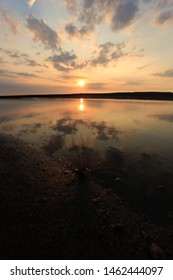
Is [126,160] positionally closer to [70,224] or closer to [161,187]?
[161,187]

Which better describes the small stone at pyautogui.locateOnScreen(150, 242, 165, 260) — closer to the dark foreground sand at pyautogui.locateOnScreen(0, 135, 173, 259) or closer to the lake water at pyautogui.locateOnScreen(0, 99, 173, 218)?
the dark foreground sand at pyautogui.locateOnScreen(0, 135, 173, 259)

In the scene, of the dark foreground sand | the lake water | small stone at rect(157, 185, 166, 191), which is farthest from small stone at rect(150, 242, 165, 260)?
small stone at rect(157, 185, 166, 191)

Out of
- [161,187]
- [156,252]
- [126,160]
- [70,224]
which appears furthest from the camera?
[126,160]

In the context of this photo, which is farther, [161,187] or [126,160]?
[126,160]

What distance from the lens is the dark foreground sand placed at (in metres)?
4.74

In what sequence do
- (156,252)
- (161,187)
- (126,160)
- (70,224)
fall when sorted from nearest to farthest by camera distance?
(156,252), (70,224), (161,187), (126,160)

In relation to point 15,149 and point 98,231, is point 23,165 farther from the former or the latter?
point 98,231

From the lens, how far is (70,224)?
5680 mm

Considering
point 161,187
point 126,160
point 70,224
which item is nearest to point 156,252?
point 70,224

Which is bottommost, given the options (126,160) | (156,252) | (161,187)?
(156,252)

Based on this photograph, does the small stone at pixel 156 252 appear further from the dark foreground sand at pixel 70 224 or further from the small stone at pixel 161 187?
the small stone at pixel 161 187

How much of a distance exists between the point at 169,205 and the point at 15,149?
31.6ft
